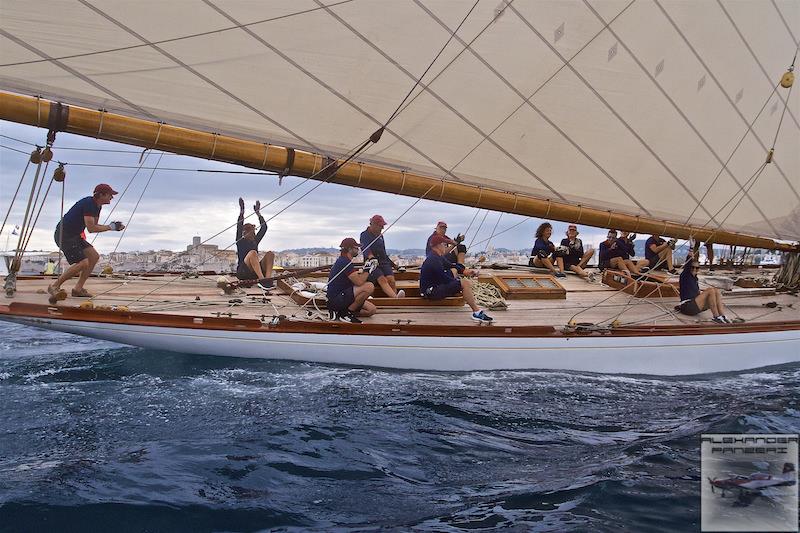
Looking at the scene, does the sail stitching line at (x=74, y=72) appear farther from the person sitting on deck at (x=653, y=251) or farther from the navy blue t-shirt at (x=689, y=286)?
the person sitting on deck at (x=653, y=251)

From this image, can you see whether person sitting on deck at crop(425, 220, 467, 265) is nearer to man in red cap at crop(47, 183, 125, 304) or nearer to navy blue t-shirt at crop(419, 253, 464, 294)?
navy blue t-shirt at crop(419, 253, 464, 294)

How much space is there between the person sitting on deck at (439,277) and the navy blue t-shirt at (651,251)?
Result: 4.55 metres

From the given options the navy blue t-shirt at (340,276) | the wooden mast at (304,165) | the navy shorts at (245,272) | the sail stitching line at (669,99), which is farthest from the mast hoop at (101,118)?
the sail stitching line at (669,99)

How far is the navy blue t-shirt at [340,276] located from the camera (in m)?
7.86

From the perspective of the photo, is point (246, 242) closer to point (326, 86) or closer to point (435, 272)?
point (435, 272)

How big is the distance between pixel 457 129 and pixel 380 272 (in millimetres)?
2363

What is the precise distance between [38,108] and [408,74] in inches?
166

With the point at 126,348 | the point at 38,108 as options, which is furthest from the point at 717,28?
the point at 126,348

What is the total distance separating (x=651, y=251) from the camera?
1197 centimetres

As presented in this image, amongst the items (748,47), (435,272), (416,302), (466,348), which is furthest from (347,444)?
(748,47)

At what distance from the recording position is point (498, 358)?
789cm

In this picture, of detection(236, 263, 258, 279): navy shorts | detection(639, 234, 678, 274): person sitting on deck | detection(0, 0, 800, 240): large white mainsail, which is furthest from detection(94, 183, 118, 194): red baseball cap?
detection(639, 234, 678, 274): person sitting on deck

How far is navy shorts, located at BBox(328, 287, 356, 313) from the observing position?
7.89 meters

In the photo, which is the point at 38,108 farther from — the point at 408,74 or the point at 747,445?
the point at 747,445
